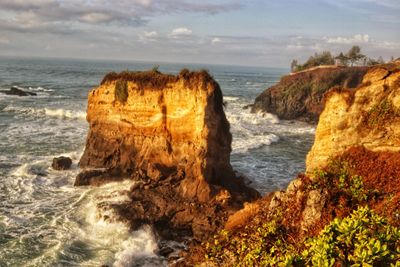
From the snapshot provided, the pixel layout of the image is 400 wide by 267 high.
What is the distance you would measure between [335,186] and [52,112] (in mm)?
41767

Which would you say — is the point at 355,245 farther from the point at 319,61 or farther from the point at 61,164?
the point at 319,61

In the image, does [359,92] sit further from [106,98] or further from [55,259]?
[106,98]

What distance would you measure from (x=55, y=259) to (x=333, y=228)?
43.5 feet

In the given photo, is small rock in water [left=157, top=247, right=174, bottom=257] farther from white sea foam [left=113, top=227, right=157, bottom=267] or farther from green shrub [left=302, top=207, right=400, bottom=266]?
green shrub [left=302, top=207, right=400, bottom=266]

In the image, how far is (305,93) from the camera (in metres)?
58.3

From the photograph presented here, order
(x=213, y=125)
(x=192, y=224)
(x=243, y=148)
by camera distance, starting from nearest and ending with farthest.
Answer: (x=192, y=224) < (x=213, y=125) < (x=243, y=148)

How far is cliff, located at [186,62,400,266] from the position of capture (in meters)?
11.2

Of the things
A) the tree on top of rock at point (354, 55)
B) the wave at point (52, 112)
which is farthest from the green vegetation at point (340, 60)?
the wave at point (52, 112)

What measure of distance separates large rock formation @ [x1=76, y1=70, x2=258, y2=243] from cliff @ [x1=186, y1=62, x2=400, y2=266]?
3.94 meters

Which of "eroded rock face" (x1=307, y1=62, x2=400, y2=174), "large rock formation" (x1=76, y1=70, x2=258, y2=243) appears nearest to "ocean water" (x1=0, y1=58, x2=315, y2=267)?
"large rock formation" (x1=76, y1=70, x2=258, y2=243)

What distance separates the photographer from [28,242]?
18609mm

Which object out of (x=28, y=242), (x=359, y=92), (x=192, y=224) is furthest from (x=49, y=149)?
(x=359, y=92)

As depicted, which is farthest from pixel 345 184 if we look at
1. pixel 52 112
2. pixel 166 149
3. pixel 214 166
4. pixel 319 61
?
pixel 319 61

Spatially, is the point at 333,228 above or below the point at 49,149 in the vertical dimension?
above
